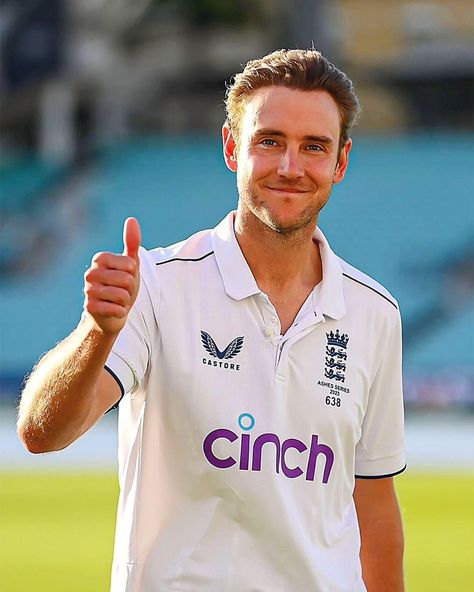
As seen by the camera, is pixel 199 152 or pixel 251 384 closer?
pixel 251 384

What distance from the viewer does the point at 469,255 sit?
23.7 metres

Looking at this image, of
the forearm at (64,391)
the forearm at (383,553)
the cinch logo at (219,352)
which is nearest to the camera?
the forearm at (64,391)

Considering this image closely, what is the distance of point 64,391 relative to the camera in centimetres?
296

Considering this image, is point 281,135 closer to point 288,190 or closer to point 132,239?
point 288,190

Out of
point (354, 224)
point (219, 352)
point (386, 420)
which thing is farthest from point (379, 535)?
point (354, 224)

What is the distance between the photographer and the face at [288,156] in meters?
3.30

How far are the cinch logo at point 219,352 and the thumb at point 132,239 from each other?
0.46 m

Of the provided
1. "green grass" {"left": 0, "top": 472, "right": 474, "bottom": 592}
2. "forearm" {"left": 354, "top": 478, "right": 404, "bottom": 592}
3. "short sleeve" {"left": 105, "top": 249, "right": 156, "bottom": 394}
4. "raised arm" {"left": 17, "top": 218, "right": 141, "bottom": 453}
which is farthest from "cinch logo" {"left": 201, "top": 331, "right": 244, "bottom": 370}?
"green grass" {"left": 0, "top": 472, "right": 474, "bottom": 592}

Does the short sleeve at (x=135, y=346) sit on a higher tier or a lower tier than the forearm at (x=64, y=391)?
higher

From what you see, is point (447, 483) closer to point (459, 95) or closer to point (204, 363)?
point (204, 363)

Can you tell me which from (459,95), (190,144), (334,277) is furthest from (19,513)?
(459,95)

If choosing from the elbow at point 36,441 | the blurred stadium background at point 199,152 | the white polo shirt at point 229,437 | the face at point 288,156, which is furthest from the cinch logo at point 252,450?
the blurred stadium background at point 199,152

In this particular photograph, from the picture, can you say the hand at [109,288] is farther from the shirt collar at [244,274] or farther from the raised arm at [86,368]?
the shirt collar at [244,274]

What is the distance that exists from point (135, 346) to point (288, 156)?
0.56 m
